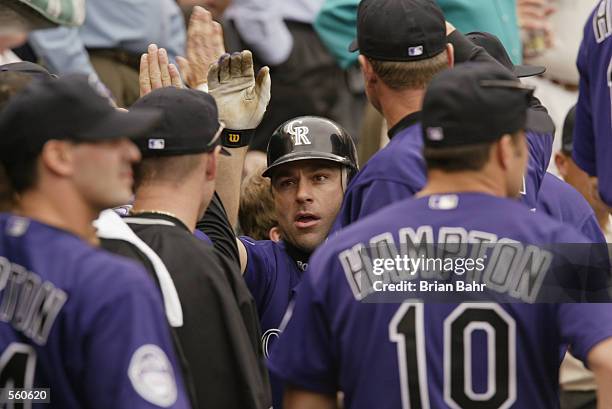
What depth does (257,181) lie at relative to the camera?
22.4 ft

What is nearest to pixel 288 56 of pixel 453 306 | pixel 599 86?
pixel 599 86

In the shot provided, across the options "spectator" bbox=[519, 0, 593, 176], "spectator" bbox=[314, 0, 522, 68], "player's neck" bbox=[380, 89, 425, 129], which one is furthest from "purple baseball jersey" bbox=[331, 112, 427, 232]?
"spectator" bbox=[519, 0, 593, 176]

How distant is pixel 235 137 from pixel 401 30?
99cm

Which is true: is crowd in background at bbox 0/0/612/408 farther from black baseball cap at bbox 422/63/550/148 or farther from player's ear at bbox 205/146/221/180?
black baseball cap at bbox 422/63/550/148

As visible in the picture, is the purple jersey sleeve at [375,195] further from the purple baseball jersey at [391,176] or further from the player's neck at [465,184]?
the player's neck at [465,184]

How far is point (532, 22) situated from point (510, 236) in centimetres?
622

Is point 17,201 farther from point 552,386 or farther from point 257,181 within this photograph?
point 257,181

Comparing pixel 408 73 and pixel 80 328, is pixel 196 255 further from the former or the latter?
pixel 408 73

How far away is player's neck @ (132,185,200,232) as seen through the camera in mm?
4840

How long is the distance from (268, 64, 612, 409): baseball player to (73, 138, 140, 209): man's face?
2.30ft

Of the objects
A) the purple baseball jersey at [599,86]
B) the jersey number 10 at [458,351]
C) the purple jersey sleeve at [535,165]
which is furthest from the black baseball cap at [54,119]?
the purple baseball jersey at [599,86]

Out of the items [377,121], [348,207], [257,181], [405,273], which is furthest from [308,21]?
[405,273]

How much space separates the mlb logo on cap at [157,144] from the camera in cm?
484

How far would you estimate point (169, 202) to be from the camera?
4840 millimetres
